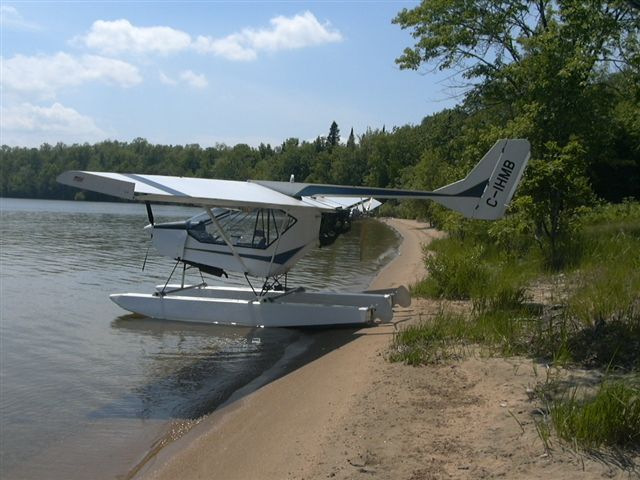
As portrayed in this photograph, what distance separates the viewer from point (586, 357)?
637 cm

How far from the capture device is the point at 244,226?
505 inches

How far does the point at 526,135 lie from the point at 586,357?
33.2 ft

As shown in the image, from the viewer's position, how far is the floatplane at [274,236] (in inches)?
446

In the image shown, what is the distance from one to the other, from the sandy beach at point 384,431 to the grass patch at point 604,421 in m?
0.16

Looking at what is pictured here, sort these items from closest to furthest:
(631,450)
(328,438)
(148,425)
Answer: (631,450), (328,438), (148,425)

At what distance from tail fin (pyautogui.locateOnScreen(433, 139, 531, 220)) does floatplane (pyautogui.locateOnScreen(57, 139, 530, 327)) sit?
0.06ft

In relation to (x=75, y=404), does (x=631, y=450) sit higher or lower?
higher

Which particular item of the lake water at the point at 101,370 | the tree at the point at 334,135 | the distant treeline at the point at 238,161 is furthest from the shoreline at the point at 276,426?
the tree at the point at 334,135

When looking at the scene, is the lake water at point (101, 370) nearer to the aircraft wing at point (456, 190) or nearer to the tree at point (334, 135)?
the aircraft wing at point (456, 190)

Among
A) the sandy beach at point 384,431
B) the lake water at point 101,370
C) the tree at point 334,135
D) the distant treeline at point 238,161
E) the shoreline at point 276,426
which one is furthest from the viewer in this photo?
the tree at point 334,135

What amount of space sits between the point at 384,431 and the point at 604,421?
1843 mm

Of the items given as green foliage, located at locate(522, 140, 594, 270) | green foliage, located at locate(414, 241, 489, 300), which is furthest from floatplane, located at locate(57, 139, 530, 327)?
green foliage, located at locate(522, 140, 594, 270)

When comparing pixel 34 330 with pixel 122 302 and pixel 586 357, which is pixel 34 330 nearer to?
pixel 122 302

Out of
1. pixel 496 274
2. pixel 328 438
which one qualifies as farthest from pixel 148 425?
pixel 496 274
